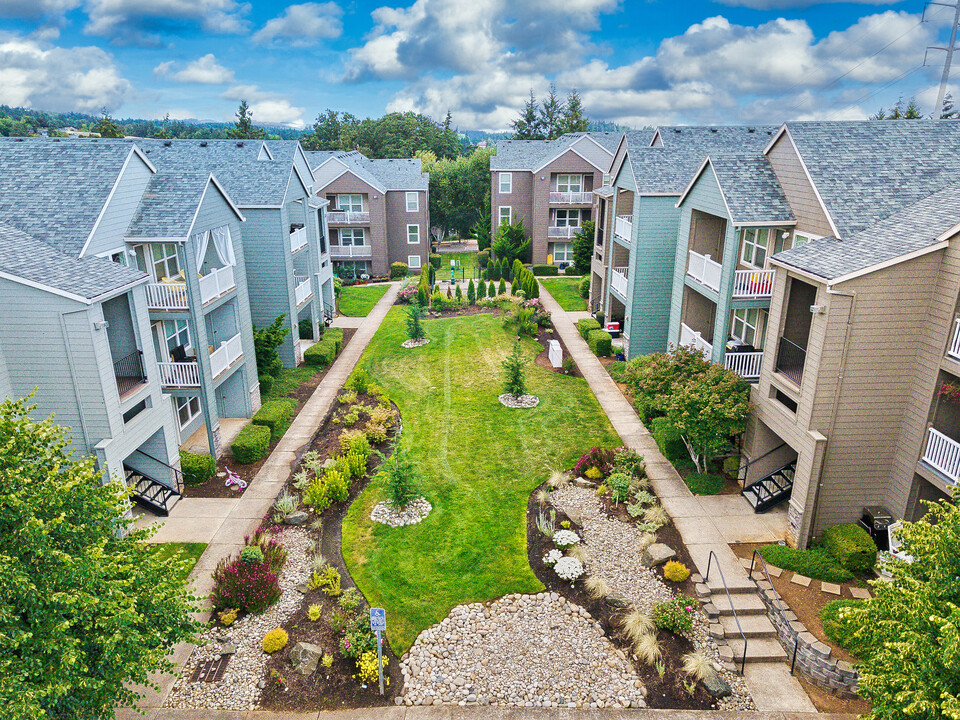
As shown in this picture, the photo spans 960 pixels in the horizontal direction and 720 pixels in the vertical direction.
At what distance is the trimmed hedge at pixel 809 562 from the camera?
14812mm

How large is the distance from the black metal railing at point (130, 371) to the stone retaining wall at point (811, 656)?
17441 mm

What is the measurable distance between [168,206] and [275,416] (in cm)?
798

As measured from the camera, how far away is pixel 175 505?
1856cm

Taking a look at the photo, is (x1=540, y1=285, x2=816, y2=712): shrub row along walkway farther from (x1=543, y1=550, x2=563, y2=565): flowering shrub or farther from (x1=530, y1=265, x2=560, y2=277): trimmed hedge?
(x1=530, y1=265, x2=560, y2=277): trimmed hedge

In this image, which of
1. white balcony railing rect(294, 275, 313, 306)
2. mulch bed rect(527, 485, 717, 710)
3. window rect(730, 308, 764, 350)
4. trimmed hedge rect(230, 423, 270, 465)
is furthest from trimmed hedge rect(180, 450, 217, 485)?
window rect(730, 308, 764, 350)

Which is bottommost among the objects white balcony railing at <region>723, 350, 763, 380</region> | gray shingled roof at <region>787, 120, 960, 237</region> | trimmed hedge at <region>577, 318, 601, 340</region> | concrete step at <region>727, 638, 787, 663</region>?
concrete step at <region>727, 638, 787, 663</region>

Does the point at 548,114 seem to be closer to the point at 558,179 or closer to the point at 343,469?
the point at 558,179

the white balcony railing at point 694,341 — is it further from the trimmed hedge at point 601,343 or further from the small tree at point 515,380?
the trimmed hedge at point 601,343

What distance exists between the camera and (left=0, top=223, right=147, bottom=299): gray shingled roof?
15117 mm

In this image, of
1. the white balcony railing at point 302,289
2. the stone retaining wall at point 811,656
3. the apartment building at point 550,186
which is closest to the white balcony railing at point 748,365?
the stone retaining wall at point 811,656

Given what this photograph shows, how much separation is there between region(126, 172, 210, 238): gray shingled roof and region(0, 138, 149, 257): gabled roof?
4.25ft

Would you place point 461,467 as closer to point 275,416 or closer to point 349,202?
point 275,416

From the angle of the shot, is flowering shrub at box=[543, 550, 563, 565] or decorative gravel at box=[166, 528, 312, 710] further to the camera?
flowering shrub at box=[543, 550, 563, 565]

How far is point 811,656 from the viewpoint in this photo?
41.2 ft
